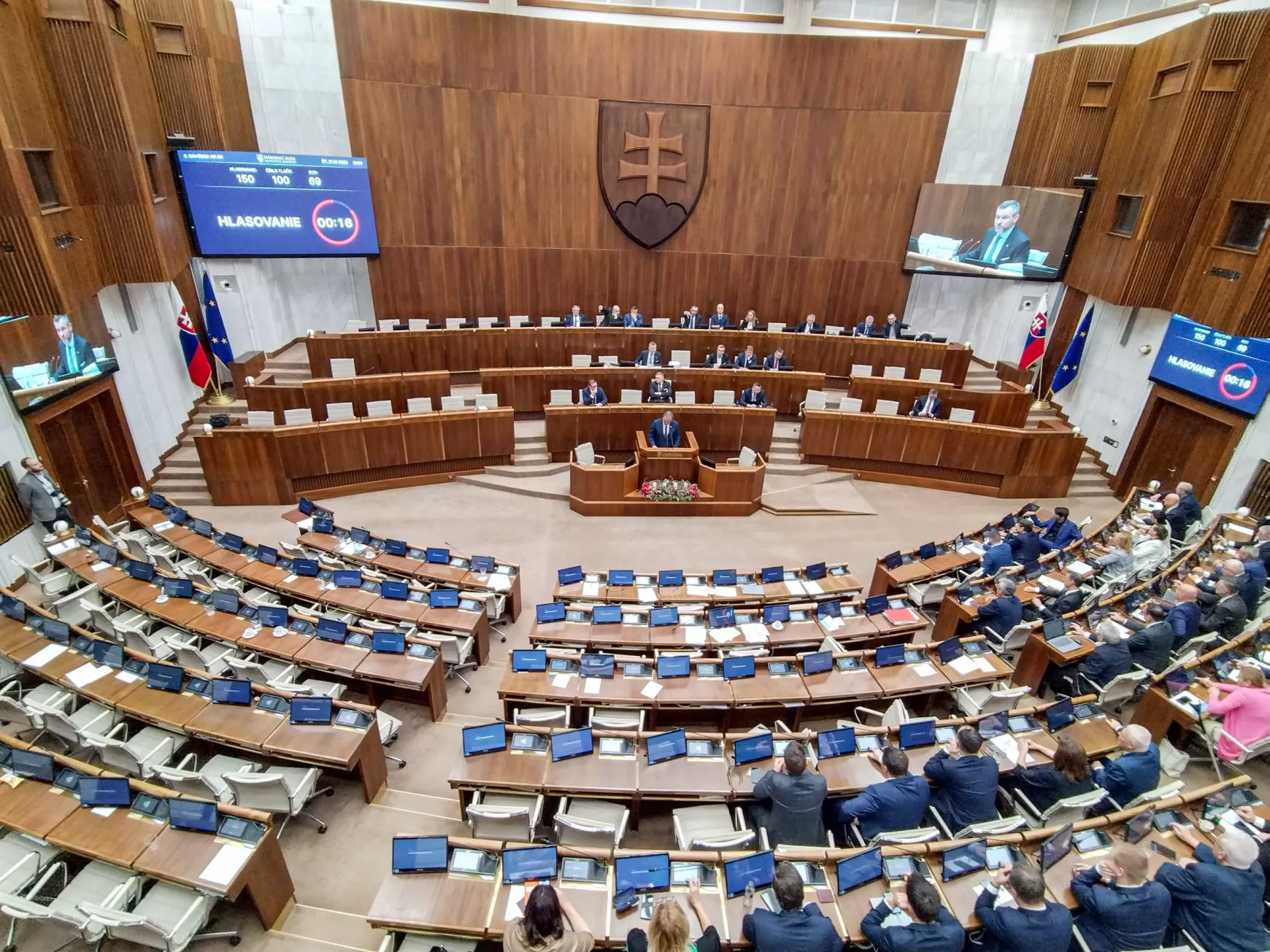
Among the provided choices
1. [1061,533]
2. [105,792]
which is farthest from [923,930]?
[1061,533]

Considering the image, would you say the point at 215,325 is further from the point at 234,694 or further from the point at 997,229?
the point at 997,229

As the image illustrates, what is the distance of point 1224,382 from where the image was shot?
9.79 meters

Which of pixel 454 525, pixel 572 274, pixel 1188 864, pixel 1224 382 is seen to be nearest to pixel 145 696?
pixel 454 525

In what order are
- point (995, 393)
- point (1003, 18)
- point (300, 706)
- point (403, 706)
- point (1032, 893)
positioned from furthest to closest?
point (1003, 18) → point (995, 393) → point (403, 706) → point (300, 706) → point (1032, 893)

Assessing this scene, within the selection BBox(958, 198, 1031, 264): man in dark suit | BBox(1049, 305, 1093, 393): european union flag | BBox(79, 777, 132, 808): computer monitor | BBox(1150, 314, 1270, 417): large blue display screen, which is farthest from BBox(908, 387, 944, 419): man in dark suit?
BBox(79, 777, 132, 808): computer monitor

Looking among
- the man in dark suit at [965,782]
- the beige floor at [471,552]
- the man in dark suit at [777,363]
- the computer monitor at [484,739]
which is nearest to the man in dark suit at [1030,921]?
the man in dark suit at [965,782]

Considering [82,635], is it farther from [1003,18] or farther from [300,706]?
[1003,18]

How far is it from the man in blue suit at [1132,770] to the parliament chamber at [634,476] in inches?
1.3

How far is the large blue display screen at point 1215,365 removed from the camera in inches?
366

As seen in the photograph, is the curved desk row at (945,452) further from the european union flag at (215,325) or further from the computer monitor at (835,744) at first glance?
the european union flag at (215,325)

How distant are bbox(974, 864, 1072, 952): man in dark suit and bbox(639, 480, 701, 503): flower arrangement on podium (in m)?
7.40

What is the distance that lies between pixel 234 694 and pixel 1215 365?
531 inches

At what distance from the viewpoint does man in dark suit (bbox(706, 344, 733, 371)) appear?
12.8 metres

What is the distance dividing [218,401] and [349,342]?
2677mm
